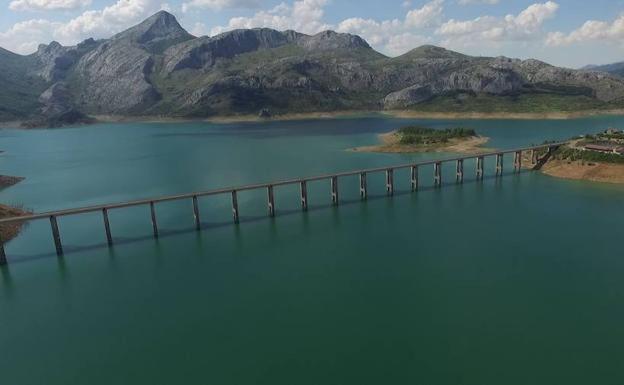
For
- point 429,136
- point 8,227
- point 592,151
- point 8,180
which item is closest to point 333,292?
point 8,227

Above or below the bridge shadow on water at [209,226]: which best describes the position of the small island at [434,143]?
above

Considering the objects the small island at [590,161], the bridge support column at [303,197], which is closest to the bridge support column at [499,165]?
the small island at [590,161]

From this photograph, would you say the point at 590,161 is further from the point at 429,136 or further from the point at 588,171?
the point at 429,136

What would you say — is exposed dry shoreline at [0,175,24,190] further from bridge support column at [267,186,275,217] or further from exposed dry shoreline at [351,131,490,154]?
exposed dry shoreline at [351,131,490,154]

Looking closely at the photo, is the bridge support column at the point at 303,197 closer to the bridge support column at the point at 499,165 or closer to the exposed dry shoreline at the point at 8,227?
the exposed dry shoreline at the point at 8,227

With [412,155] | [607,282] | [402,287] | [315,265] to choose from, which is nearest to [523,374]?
[402,287]

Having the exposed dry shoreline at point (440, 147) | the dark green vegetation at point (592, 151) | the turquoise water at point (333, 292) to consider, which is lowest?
the turquoise water at point (333, 292)
